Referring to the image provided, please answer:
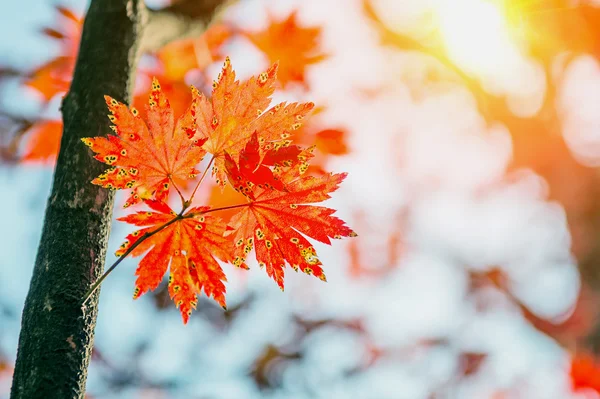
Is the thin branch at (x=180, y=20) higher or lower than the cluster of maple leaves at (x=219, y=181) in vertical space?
higher

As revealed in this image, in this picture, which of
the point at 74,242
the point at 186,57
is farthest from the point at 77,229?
the point at 186,57

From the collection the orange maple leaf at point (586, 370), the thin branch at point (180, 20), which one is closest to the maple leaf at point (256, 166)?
the thin branch at point (180, 20)

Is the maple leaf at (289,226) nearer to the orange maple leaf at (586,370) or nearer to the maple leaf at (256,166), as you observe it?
the maple leaf at (256,166)

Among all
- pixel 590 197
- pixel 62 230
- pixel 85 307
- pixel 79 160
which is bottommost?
pixel 85 307

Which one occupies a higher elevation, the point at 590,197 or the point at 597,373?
the point at 590,197

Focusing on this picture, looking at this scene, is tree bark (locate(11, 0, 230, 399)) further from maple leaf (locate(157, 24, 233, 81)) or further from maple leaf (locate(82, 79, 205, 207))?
maple leaf (locate(157, 24, 233, 81))

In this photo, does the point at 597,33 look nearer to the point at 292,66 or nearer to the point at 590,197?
the point at 590,197

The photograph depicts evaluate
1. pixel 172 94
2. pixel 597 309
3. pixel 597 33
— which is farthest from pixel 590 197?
pixel 172 94
